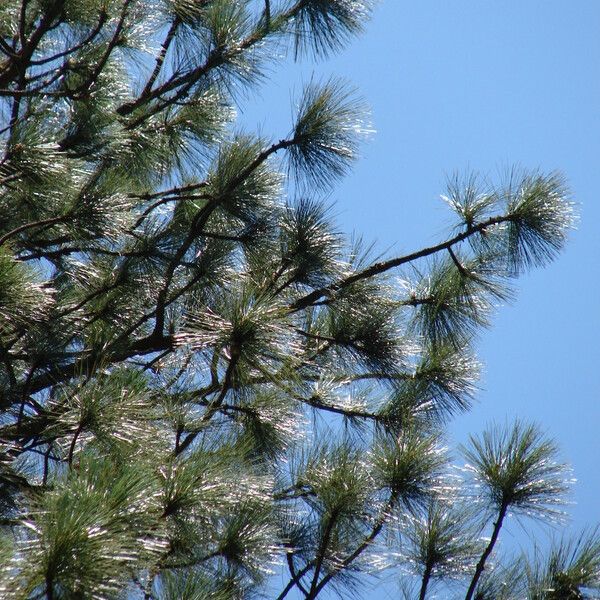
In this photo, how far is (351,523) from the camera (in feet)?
4.69

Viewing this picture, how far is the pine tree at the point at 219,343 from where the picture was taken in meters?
1.22

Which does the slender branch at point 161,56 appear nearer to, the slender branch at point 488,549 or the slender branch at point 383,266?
the slender branch at point 383,266

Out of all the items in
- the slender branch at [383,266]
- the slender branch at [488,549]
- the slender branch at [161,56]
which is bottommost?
the slender branch at [488,549]

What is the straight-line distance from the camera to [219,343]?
1.34 metres

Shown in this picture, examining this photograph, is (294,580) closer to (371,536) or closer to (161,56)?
(371,536)

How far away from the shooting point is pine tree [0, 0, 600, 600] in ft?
4.01

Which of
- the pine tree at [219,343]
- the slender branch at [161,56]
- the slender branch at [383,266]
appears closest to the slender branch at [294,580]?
the pine tree at [219,343]

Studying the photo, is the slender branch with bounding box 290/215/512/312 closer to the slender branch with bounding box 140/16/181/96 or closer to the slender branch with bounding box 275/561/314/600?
the slender branch with bounding box 275/561/314/600

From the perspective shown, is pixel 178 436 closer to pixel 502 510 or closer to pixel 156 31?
pixel 502 510

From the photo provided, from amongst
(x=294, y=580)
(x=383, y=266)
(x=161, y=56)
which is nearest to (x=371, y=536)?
(x=294, y=580)

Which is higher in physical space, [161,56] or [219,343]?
[161,56]

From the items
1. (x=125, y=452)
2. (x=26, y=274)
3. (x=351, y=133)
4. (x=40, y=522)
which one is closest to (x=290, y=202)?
(x=351, y=133)

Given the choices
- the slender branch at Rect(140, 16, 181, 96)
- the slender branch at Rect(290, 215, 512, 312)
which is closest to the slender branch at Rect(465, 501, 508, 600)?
the slender branch at Rect(290, 215, 512, 312)

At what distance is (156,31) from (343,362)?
2.51 feet
